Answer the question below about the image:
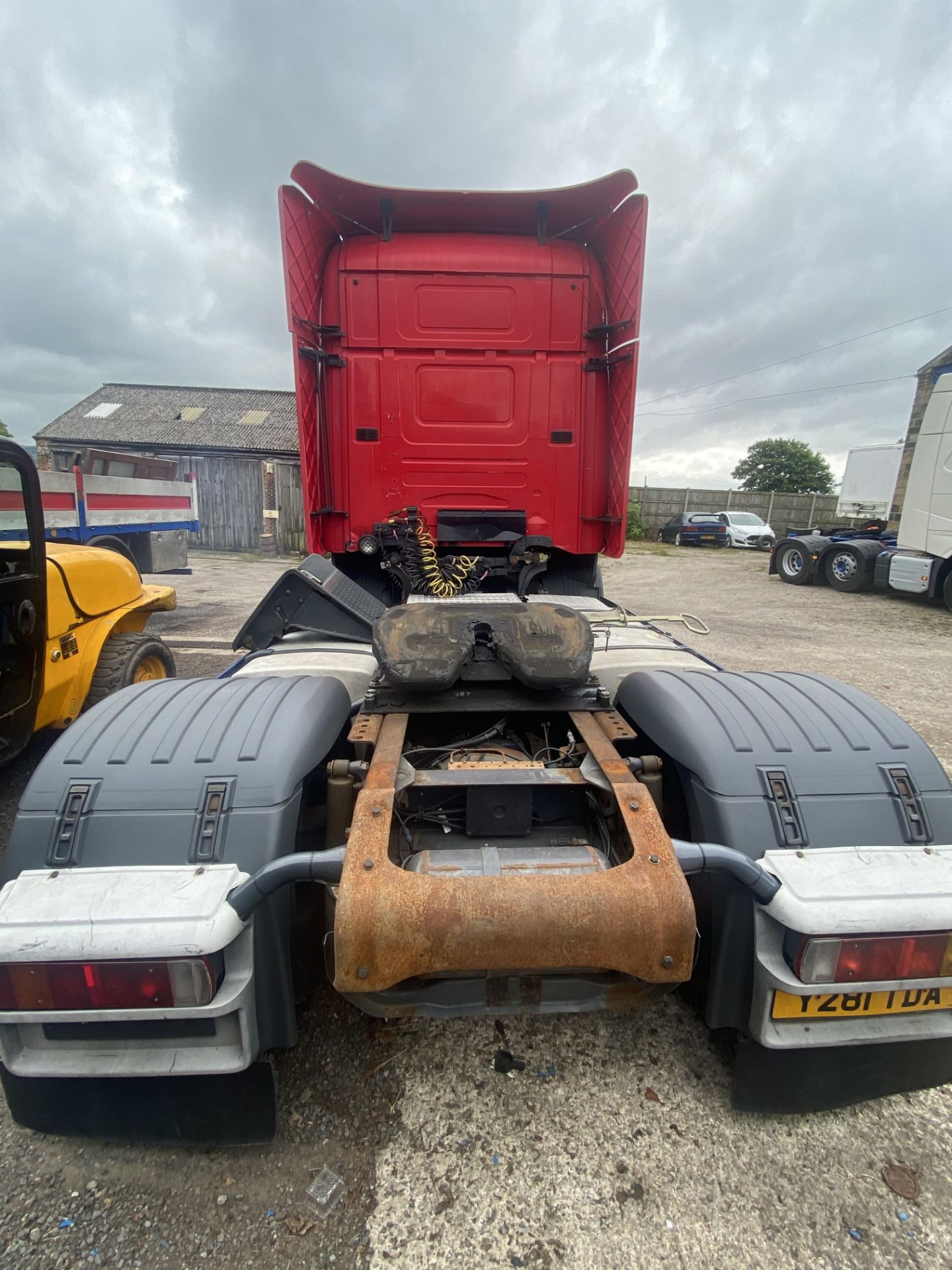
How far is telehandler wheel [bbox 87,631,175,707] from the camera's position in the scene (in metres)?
4.09

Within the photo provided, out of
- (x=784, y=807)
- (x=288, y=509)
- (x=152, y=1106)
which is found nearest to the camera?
(x=152, y=1106)

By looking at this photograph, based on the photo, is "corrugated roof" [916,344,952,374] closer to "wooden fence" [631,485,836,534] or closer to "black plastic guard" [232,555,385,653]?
"wooden fence" [631,485,836,534]

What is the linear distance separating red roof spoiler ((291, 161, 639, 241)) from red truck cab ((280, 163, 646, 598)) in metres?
0.01

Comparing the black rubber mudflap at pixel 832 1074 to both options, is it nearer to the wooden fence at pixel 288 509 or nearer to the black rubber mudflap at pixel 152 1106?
the black rubber mudflap at pixel 152 1106

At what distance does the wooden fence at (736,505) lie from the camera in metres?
27.2

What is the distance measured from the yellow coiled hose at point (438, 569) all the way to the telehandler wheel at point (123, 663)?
5.87ft

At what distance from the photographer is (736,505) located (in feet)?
90.1

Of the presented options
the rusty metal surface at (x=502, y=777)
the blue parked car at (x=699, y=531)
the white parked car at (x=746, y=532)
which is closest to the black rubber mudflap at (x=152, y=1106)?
the rusty metal surface at (x=502, y=777)

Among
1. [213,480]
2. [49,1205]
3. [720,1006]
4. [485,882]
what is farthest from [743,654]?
[213,480]

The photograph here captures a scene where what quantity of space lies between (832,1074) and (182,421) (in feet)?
95.2

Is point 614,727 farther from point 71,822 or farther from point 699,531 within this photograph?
point 699,531

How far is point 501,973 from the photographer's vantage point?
4.90ft

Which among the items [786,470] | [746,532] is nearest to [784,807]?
[746,532]

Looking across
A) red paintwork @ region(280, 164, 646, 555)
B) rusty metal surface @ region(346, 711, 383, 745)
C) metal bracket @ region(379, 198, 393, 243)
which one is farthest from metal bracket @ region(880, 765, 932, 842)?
metal bracket @ region(379, 198, 393, 243)
